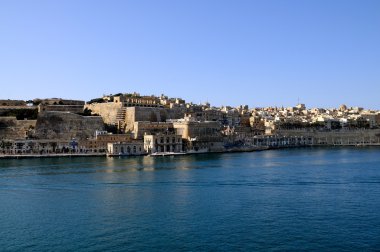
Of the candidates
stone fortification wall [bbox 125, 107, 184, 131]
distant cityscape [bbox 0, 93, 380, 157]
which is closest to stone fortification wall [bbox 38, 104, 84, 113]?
distant cityscape [bbox 0, 93, 380, 157]

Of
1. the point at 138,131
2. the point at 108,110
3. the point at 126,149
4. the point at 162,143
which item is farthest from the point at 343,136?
the point at 126,149

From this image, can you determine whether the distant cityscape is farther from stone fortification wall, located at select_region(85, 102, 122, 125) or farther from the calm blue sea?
the calm blue sea

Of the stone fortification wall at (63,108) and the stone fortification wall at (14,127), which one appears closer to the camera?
the stone fortification wall at (14,127)

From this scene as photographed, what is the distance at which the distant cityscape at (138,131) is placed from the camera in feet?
100

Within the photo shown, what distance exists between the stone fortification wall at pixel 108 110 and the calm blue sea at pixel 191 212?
18.6 m

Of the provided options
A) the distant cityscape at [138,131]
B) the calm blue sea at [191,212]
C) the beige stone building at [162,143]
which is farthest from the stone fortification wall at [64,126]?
the calm blue sea at [191,212]

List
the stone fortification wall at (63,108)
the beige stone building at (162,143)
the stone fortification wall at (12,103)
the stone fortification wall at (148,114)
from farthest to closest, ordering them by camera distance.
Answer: the stone fortification wall at (12,103), the stone fortification wall at (148,114), the stone fortification wall at (63,108), the beige stone building at (162,143)

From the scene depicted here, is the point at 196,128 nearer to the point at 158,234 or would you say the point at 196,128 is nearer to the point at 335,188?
the point at 335,188

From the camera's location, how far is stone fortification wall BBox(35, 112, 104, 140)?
31836 mm

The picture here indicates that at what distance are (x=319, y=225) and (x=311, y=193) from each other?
3914 mm

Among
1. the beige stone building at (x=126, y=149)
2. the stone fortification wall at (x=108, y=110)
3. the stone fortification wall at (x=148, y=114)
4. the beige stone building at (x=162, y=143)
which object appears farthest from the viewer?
→ the stone fortification wall at (x=108, y=110)

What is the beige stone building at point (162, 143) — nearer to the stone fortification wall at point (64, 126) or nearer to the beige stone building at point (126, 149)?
the beige stone building at point (126, 149)

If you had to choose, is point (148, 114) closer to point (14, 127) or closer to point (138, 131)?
point (138, 131)

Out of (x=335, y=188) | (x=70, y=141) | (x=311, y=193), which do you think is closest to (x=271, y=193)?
(x=311, y=193)
